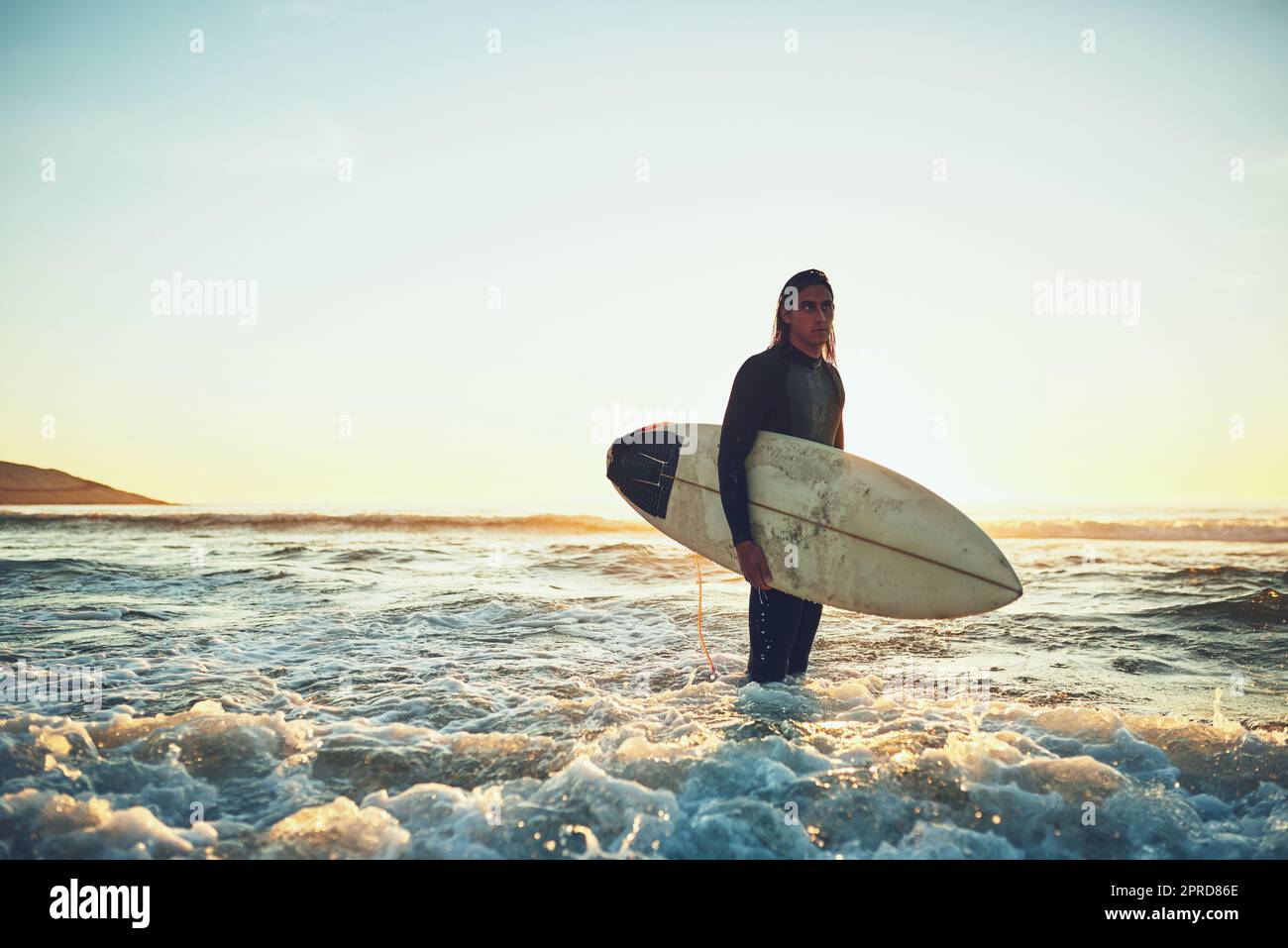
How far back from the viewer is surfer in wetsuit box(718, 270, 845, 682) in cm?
353

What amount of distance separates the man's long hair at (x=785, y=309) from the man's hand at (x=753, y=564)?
110cm

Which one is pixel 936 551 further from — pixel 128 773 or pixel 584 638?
pixel 128 773

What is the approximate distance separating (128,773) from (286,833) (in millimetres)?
1012

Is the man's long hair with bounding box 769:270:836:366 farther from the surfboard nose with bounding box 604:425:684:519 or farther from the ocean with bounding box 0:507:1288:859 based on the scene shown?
the ocean with bounding box 0:507:1288:859

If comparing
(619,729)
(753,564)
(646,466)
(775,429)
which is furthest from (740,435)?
(619,729)

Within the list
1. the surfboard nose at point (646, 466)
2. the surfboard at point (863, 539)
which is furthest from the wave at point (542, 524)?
the surfboard at point (863, 539)

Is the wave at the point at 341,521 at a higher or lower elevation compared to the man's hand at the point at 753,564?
lower

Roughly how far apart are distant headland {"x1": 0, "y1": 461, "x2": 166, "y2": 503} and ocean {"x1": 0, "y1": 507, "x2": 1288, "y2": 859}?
25.0m

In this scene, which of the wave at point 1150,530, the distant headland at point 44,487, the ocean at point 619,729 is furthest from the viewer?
the distant headland at point 44,487

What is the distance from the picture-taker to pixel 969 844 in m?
2.35

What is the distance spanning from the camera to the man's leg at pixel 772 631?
3.71 m

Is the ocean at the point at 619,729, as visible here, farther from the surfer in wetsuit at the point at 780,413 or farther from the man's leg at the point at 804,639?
the surfer in wetsuit at the point at 780,413
